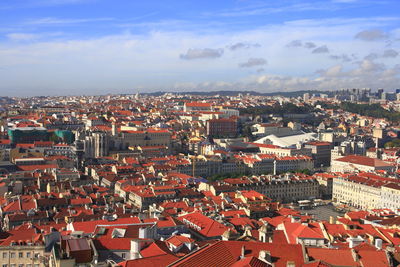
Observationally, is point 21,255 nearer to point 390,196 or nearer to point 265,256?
point 265,256

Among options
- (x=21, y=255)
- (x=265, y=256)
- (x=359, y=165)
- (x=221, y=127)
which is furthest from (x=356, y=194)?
(x=221, y=127)

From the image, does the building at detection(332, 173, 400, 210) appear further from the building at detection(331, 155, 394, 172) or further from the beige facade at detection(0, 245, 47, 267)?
the beige facade at detection(0, 245, 47, 267)

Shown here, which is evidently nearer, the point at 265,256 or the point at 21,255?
the point at 265,256

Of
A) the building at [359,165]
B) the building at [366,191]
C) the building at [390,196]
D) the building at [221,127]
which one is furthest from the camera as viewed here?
the building at [221,127]

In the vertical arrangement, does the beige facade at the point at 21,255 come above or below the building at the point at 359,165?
above

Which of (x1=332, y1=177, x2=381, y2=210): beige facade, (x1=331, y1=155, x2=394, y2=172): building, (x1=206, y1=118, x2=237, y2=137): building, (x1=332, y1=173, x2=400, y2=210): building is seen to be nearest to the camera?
(x1=332, y1=173, x2=400, y2=210): building

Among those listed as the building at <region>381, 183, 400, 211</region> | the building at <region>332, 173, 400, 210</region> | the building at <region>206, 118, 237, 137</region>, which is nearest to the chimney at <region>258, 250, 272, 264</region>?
the building at <region>381, 183, 400, 211</region>

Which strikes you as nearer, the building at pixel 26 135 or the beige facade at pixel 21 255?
the beige facade at pixel 21 255

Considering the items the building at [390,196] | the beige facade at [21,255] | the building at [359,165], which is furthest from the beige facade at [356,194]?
the beige facade at [21,255]

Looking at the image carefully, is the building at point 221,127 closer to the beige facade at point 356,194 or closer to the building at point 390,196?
the beige facade at point 356,194

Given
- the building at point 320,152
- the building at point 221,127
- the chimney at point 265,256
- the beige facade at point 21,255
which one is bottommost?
the building at point 320,152

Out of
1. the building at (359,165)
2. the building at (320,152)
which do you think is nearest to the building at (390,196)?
the building at (359,165)

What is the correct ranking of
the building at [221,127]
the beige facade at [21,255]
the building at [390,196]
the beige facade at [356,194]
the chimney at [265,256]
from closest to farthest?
1. the chimney at [265,256]
2. the beige facade at [21,255]
3. the building at [390,196]
4. the beige facade at [356,194]
5. the building at [221,127]
